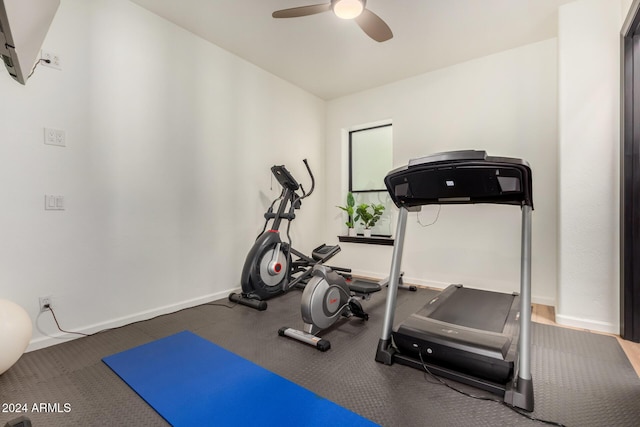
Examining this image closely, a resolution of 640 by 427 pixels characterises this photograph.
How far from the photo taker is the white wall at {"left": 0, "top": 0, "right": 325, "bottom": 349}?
7.02ft

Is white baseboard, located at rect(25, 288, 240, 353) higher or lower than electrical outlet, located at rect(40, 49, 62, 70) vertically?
lower

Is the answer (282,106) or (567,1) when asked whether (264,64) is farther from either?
(567,1)

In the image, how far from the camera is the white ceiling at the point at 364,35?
2709 millimetres

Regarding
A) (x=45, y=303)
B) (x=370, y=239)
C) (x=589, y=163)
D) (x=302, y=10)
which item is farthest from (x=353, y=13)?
(x=45, y=303)

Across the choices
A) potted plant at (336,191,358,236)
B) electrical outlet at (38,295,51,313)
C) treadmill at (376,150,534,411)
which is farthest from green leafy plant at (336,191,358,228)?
electrical outlet at (38,295,51,313)

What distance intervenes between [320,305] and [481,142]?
9.42 ft

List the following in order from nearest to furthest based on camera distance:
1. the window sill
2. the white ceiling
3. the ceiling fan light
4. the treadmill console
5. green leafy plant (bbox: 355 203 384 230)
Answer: the treadmill console
the ceiling fan light
the white ceiling
the window sill
green leafy plant (bbox: 355 203 384 230)

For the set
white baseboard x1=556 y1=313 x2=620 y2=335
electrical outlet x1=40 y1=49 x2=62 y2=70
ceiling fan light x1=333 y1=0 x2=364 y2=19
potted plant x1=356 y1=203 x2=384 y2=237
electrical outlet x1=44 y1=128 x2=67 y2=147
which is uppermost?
ceiling fan light x1=333 y1=0 x2=364 y2=19

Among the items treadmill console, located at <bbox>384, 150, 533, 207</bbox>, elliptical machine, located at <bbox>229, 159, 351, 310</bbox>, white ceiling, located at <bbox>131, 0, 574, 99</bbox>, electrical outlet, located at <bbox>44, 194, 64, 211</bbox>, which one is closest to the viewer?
treadmill console, located at <bbox>384, 150, 533, 207</bbox>

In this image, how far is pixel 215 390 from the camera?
5.46 ft

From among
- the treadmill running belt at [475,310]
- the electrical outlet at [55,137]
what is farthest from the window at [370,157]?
the electrical outlet at [55,137]

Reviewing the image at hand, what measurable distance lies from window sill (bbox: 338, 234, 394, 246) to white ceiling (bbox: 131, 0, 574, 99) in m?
2.37

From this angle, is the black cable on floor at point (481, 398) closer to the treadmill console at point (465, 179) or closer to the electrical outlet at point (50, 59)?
the treadmill console at point (465, 179)

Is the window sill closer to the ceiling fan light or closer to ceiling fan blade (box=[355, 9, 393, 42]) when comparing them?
ceiling fan blade (box=[355, 9, 393, 42])
